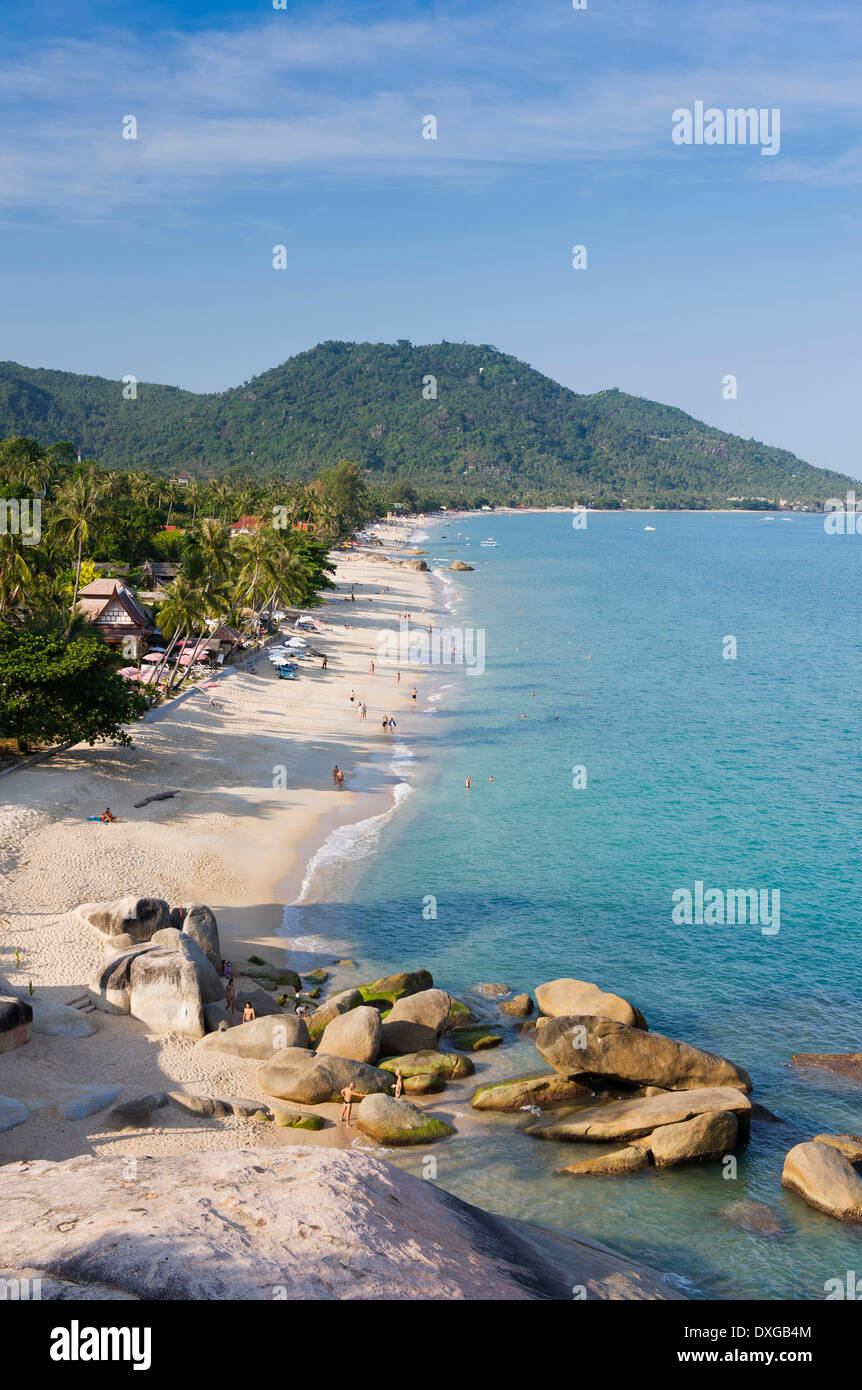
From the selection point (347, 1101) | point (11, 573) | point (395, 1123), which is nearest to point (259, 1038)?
point (347, 1101)

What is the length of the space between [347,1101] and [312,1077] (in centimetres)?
104

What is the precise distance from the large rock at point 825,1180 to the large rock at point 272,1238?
228 inches

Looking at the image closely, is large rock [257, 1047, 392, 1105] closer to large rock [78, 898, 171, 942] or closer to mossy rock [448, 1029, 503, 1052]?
mossy rock [448, 1029, 503, 1052]

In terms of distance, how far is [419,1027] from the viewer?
85.8ft

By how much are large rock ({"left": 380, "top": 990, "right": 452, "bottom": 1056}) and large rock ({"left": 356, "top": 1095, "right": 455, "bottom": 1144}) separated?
10.0ft

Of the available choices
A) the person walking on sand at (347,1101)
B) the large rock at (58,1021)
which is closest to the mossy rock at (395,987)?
the person walking on sand at (347,1101)

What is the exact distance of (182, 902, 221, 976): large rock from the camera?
93.2 ft

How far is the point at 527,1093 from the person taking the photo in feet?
79.7

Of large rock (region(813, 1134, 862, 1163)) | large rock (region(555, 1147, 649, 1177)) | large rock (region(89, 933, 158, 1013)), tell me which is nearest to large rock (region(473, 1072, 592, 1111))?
large rock (region(555, 1147, 649, 1177))

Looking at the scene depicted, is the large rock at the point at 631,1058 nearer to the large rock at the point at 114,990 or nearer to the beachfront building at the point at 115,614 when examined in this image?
the large rock at the point at 114,990

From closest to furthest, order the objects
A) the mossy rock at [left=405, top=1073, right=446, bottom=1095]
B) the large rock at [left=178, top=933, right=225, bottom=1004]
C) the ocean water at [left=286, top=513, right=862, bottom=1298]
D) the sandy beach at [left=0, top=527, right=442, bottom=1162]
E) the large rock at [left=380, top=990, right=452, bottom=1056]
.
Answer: the ocean water at [left=286, top=513, right=862, bottom=1298], the sandy beach at [left=0, top=527, right=442, bottom=1162], the mossy rock at [left=405, top=1073, right=446, bottom=1095], the large rock at [left=380, top=990, right=452, bottom=1056], the large rock at [left=178, top=933, right=225, bottom=1004]

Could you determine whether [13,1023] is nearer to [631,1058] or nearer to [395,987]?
[395,987]

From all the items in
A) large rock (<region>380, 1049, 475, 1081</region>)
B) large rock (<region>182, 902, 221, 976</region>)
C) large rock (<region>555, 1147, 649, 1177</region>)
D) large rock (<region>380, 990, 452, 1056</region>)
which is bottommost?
large rock (<region>555, 1147, 649, 1177</region>)
